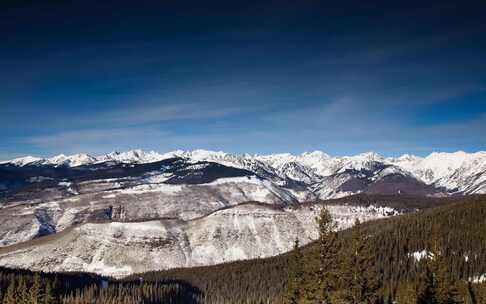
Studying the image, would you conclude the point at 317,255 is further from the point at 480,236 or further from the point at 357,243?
the point at 480,236

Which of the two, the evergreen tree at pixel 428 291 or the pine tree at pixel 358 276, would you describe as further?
the evergreen tree at pixel 428 291

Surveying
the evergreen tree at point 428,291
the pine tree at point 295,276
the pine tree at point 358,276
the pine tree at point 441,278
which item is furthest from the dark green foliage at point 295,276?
the pine tree at point 441,278

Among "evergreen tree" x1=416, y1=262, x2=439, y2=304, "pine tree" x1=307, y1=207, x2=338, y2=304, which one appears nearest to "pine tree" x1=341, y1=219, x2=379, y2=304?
"pine tree" x1=307, y1=207, x2=338, y2=304

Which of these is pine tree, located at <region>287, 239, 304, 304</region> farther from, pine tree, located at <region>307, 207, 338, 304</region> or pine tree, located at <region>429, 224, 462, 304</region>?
pine tree, located at <region>429, 224, 462, 304</region>

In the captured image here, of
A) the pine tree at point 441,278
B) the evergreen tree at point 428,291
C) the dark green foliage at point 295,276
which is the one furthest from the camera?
the evergreen tree at point 428,291

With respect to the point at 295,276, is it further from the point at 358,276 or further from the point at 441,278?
the point at 441,278

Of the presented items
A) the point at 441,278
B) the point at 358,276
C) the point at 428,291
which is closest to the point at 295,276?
the point at 358,276

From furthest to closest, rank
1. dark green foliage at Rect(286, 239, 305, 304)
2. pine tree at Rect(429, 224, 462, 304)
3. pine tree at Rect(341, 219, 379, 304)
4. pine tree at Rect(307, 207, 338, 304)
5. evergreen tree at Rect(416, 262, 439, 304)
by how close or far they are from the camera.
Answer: evergreen tree at Rect(416, 262, 439, 304) < pine tree at Rect(429, 224, 462, 304) < dark green foliage at Rect(286, 239, 305, 304) < pine tree at Rect(341, 219, 379, 304) < pine tree at Rect(307, 207, 338, 304)

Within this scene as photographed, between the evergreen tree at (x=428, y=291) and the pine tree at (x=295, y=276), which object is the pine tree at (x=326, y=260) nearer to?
the pine tree at (x=295, y=276)

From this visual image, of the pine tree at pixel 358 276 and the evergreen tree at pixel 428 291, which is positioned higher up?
the pine tree at pixel 358 276

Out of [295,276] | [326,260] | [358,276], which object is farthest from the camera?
[295,276]
